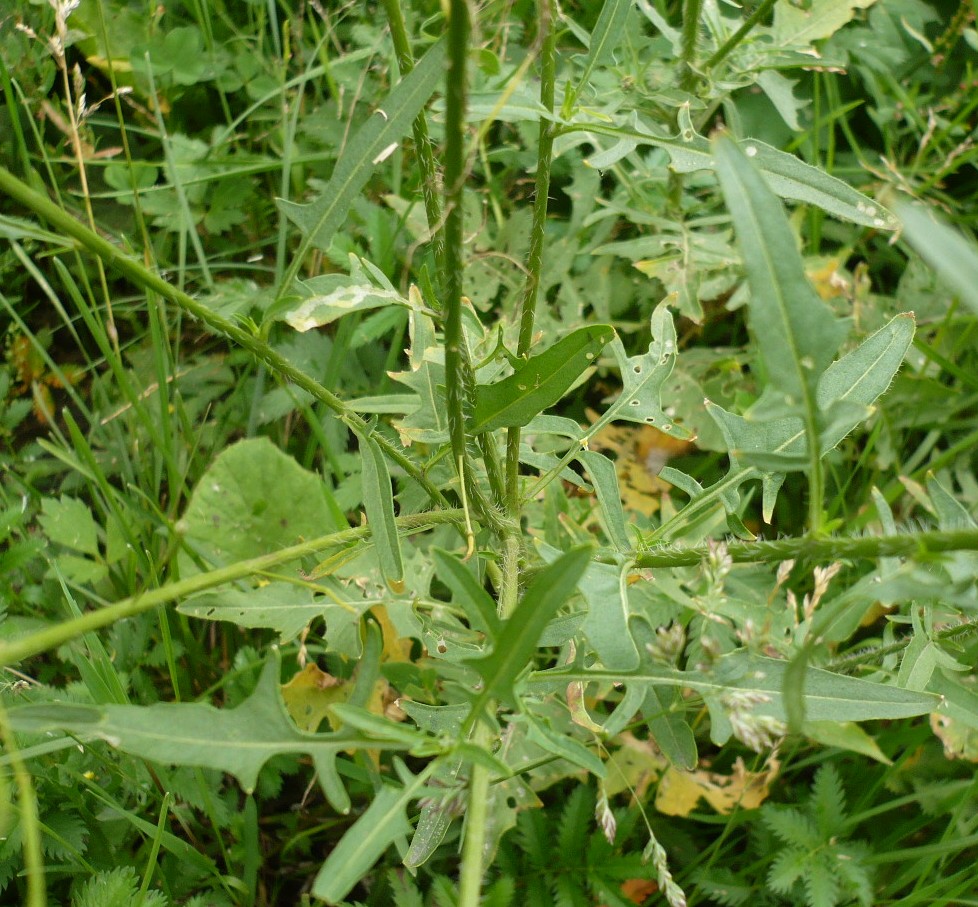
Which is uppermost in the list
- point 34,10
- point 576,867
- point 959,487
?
point 34,10

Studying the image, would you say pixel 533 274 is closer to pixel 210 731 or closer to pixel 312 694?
pixel 210 731

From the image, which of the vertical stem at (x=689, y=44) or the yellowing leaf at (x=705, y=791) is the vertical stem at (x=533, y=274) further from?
the yellowing leaf at (x=705, y=791)

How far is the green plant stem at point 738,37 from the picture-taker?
1.66 meters

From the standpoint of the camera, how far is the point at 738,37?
1.73 metres

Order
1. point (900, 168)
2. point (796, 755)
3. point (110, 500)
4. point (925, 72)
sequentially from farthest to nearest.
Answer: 1. point (925, 72)
2. point (900, 168)
3. point (796, 755)
4. point (110, 500)

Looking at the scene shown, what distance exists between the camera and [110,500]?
172cm

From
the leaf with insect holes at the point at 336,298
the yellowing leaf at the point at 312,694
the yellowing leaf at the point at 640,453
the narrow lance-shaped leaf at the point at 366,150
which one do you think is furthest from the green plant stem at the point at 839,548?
the yellowing leaf at the point at 640,453

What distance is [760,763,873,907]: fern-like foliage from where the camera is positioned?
1.58 m

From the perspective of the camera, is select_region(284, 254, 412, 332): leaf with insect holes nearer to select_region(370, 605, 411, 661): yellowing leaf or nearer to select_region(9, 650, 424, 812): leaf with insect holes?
select_region(9, 650, 424, 812): leaf with insect holes

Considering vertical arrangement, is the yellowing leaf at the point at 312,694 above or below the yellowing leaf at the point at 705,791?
above

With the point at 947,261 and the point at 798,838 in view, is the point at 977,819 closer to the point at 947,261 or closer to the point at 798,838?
the point at 798,838

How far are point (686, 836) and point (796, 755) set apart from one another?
0.32 m

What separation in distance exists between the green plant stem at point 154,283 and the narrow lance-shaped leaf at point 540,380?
169mm

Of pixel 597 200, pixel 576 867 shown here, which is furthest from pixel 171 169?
pixel 576 867
